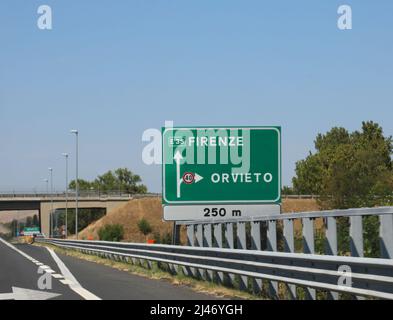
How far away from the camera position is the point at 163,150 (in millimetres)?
27141

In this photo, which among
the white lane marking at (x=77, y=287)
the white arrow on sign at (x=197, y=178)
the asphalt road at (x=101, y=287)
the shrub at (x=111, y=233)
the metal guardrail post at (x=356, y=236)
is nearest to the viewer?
the metal guardrail post at (x=356, y=236)

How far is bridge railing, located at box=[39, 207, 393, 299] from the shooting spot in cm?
1029

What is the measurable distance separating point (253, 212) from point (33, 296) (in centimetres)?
1307

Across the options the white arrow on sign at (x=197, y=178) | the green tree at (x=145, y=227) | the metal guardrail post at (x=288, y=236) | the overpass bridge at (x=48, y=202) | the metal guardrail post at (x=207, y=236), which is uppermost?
the white arrow on sign at (x=197, y=178)

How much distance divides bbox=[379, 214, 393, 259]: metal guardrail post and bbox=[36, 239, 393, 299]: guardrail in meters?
0.68

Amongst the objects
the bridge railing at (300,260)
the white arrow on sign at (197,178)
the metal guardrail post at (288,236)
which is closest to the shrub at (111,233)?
the white arrow on sign at (197,178)

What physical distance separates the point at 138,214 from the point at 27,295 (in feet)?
341

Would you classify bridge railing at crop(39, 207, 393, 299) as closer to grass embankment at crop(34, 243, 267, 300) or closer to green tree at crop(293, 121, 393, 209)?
grass embankment at crop(34, 243, 267, 300)

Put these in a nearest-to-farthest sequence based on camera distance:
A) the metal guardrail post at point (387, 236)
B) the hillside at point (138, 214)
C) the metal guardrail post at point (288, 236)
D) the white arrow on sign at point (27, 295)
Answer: the metal guardrail post at point (387, 236) → the white arrow on sign at point (27, 295) → the metal guardrail post at point (288, 236) → the hillside at point (138, 214)

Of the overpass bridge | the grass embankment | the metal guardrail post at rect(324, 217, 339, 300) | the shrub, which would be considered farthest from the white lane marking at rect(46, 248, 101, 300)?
the overpass bridge

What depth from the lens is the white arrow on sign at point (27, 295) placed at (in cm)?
1352

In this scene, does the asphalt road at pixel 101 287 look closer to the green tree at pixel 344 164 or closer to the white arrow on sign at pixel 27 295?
the white arrow on sign at pixel 27 295

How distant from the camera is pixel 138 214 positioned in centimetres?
11750
